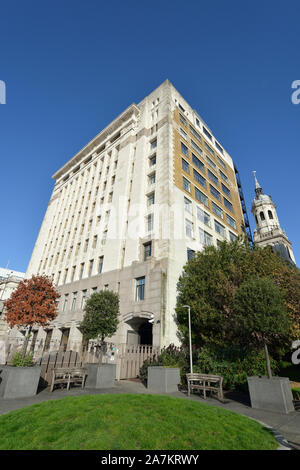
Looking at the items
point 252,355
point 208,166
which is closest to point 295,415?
point 252,355

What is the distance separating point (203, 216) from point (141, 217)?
31.7 ft

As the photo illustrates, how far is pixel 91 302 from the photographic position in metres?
17.1

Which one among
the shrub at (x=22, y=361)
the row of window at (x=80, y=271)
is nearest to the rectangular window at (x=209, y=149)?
the row of window at (x=80, y=271)

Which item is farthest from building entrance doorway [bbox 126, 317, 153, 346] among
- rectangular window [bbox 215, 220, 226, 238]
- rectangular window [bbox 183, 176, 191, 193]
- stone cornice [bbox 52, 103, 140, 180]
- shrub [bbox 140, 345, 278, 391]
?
stone cornice [bbox 52, 103, 140, 180]

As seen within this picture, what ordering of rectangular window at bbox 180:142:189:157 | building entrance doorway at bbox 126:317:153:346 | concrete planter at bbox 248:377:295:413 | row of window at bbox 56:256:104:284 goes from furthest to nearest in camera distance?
1. rectangular window at bbox 180:142:189:157
2. row of window at bbox 56:256:104:284
3. building entrance doorway at bbox 126:317:153:346
4. concrete planter at bbox 248:377:295:413

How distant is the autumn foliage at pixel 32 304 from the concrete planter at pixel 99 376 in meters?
13.4

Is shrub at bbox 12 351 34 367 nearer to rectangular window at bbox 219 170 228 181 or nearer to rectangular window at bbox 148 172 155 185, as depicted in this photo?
rectangular window at bbox 148 172 155 185

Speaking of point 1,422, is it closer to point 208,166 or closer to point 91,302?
point 91,302

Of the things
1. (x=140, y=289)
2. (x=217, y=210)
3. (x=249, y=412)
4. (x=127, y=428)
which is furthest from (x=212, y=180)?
(x=127, y=428)

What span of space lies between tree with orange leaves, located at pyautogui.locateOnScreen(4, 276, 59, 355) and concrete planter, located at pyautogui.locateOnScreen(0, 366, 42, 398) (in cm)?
1441

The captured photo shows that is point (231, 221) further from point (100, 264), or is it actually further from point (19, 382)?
point (19, 382)

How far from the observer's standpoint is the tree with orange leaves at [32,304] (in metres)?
24.0

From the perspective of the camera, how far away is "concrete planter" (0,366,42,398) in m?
9.86

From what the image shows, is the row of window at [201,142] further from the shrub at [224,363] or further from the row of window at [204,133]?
the shrub at [224,363]
